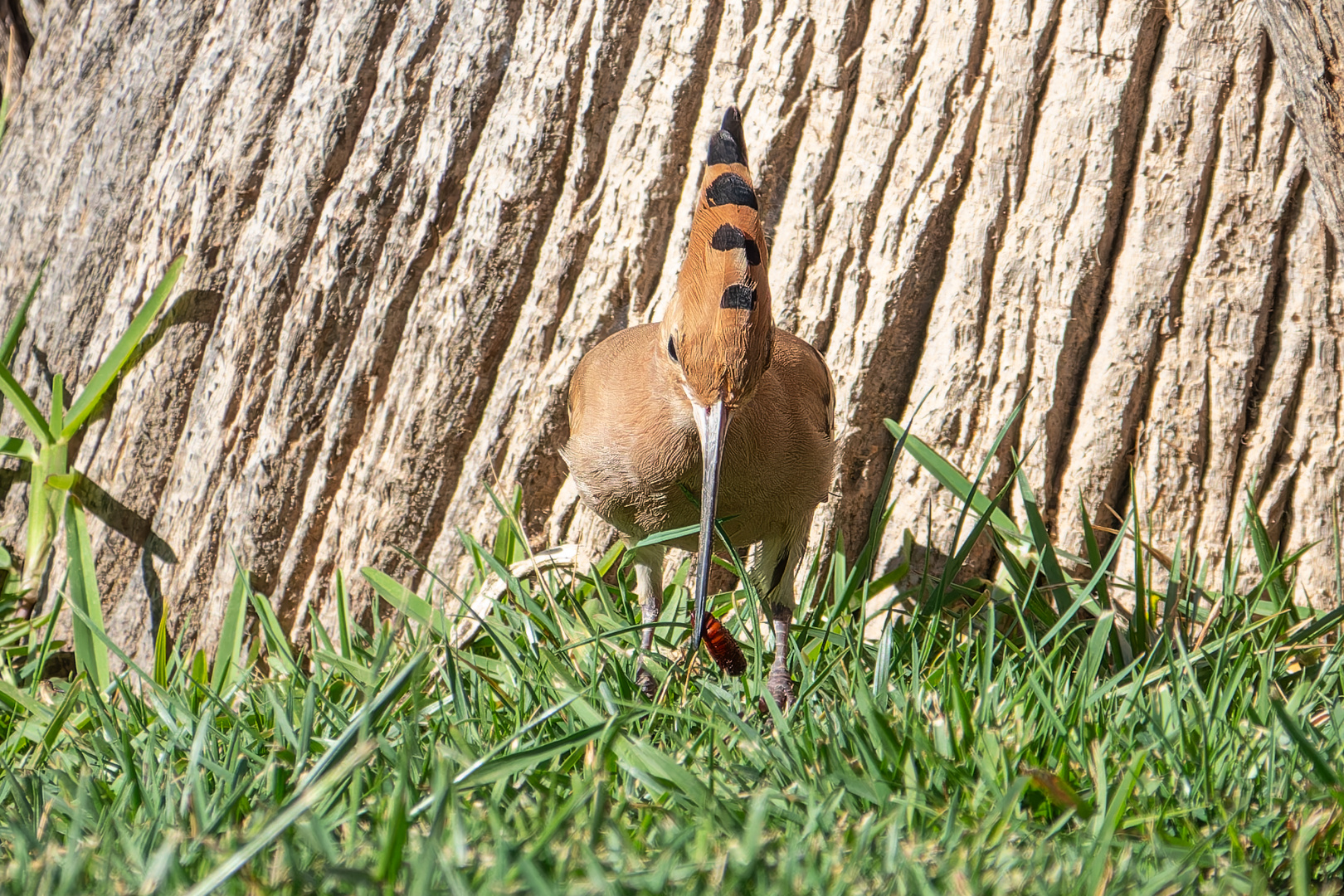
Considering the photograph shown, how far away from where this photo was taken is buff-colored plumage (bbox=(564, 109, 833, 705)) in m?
2.50

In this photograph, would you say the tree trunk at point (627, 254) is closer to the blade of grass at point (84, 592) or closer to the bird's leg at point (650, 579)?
the blade of grass at point (84, 592)

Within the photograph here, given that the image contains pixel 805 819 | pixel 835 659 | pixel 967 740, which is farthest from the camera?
pixel 835 659

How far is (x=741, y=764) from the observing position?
2.10m

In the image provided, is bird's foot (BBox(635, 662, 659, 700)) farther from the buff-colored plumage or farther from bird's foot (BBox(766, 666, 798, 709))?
bird's foot (BBox(766, 666, 798, 709))

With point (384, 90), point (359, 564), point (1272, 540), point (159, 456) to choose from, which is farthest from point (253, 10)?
point (1272, 540)

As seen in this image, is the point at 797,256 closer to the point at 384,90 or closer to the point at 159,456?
the point at 384,90

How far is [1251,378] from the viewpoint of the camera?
10.1 ft

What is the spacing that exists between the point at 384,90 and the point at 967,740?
2.41 m

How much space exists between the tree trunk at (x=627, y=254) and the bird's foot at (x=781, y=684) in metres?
0.59

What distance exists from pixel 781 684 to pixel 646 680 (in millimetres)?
362

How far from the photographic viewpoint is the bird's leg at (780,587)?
2.83 metres

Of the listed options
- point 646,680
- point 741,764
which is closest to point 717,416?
point 646,680

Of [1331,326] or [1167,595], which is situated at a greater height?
[1331,326]

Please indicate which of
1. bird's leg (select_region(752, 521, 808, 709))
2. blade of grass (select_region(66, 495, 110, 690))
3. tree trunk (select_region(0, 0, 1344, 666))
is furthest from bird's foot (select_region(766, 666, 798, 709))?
blade of grass (select_region(66, 495, 110, 690))
